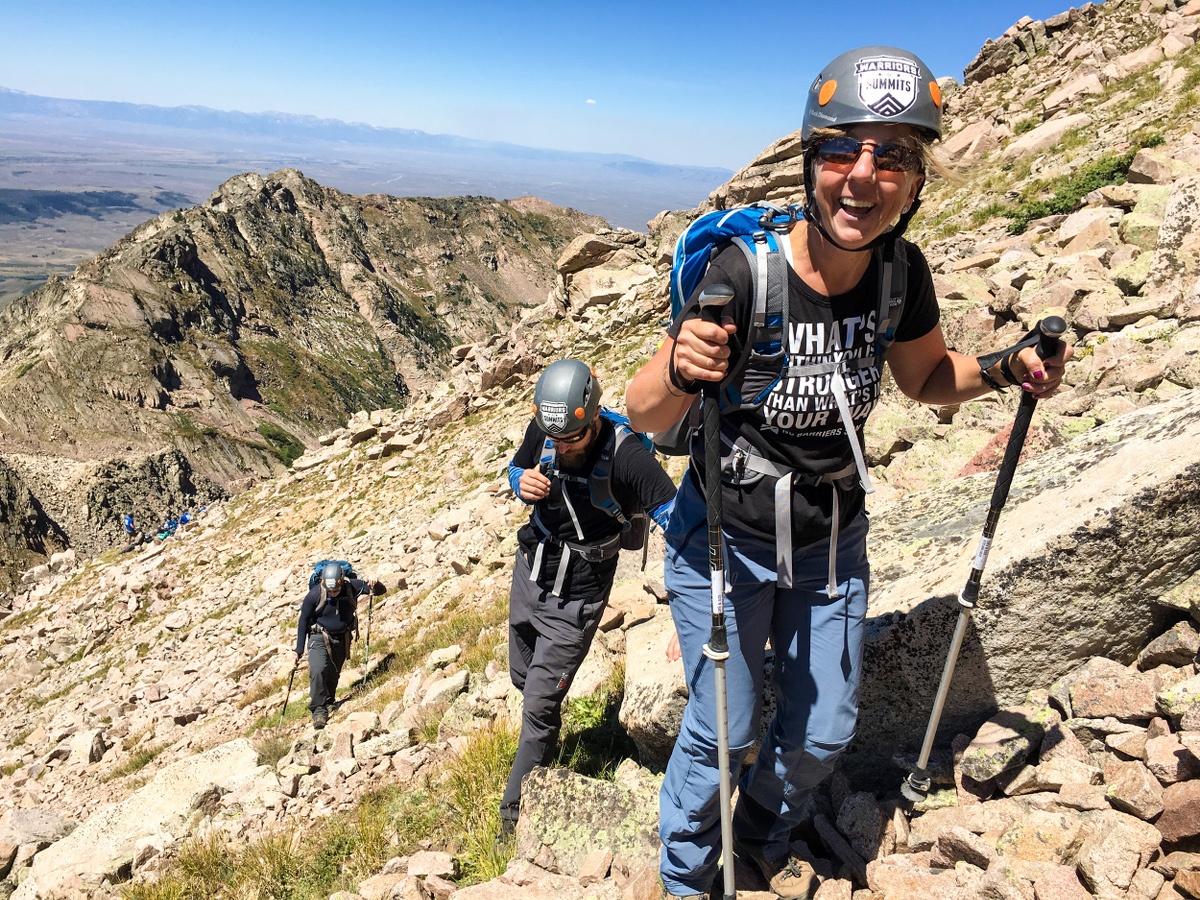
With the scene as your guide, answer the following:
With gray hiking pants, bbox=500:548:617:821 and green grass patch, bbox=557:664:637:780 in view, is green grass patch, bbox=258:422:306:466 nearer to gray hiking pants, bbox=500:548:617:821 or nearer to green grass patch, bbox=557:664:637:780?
green grass patch, bbox=557:664:637:780

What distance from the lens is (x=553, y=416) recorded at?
14.1 ft

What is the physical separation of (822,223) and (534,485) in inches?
104

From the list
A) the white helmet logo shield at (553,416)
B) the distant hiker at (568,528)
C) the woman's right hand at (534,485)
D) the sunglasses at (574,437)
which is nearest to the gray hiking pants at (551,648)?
the distant hiker at (568,528)

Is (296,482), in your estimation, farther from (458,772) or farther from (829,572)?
(829,572)

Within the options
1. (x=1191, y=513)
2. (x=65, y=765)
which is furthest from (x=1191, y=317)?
(x=65, y=765)

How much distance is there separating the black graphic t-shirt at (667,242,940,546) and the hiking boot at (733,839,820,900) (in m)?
1.75

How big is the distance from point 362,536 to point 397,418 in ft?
36.2

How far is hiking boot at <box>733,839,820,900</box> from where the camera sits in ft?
10.8

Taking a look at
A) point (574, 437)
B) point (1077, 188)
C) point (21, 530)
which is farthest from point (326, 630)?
point (21, 530)

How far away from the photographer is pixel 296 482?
2792cm

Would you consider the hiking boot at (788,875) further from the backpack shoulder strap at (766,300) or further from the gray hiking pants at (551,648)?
the backpack shoulder strap at (766,300)

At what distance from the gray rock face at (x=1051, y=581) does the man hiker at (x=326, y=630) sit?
25.3 feet

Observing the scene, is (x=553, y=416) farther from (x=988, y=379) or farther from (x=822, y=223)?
(x=988, y=379)

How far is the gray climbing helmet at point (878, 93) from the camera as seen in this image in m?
2.35
